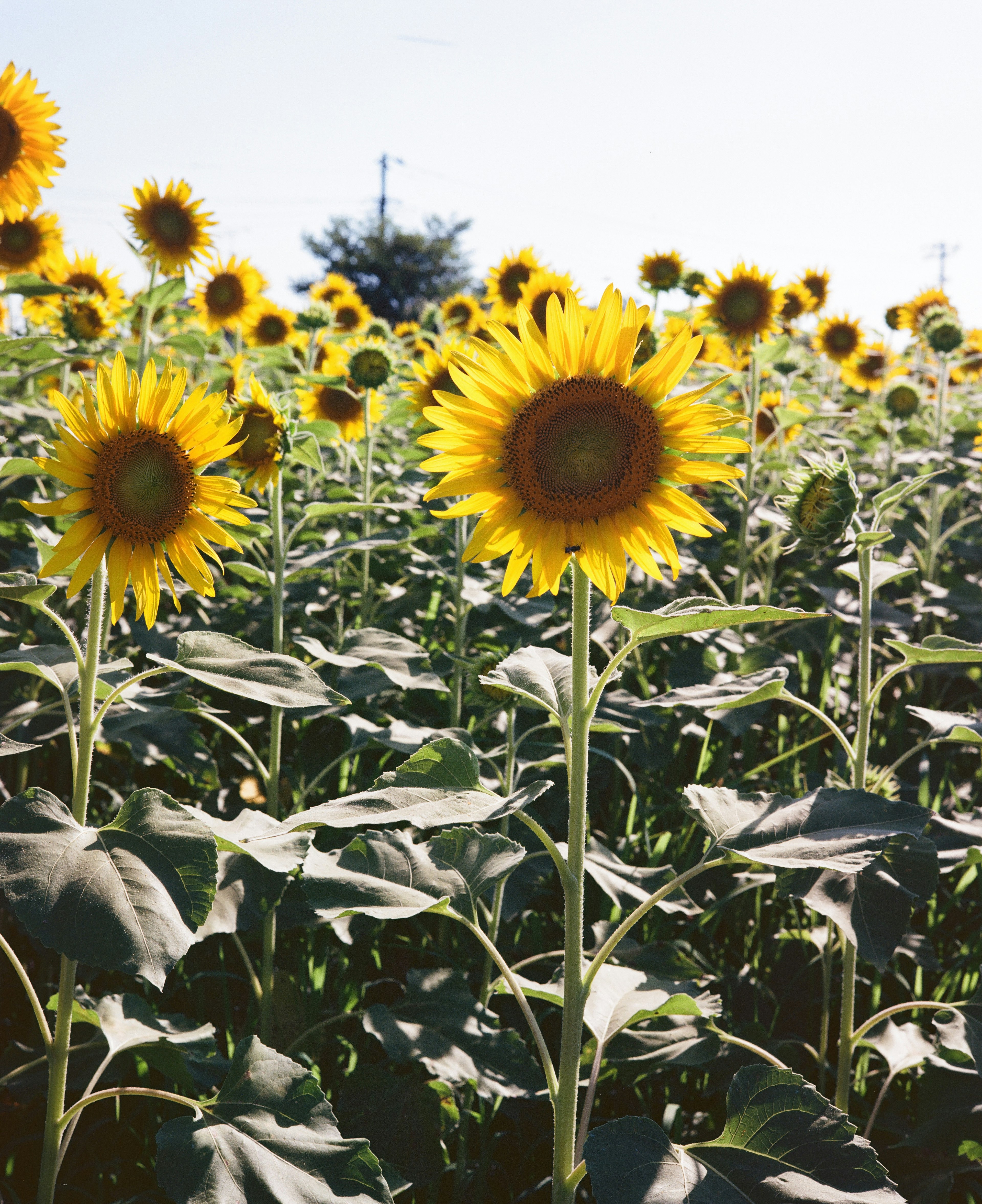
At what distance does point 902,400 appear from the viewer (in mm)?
5109

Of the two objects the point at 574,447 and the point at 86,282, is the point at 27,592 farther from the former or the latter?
the point at 86,282

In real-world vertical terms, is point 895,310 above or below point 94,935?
above

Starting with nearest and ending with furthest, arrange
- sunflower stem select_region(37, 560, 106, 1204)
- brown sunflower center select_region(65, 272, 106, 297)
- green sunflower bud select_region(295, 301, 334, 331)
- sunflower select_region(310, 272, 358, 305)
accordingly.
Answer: sunflower stem select_region(37, 560, 106, 1204)
brown sunflower center select_region(65, 272, 106, 297)
green sunflower bud select_region(295, 301, 334, 331)
sunflower select_region(310, 272, 358, 305)

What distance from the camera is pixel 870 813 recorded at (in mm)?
1320

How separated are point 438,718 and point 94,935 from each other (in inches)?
71.8

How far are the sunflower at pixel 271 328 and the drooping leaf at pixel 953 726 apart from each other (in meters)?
5.09

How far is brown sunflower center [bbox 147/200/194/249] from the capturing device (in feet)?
13.3

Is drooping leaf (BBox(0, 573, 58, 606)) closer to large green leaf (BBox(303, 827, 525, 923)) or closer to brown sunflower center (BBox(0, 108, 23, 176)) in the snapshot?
large green leaf (BBox(303, 827, 525, 923))

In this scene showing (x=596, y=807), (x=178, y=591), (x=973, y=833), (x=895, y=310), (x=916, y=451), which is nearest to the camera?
(x=973, y=833)

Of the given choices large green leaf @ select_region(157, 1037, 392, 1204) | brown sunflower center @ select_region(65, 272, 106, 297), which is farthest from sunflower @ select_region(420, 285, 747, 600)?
brown sunflower center @ select_region(65, 272, 106, 297)

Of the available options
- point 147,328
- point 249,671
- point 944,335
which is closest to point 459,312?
point 944,335

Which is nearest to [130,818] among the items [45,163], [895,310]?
[45,163]

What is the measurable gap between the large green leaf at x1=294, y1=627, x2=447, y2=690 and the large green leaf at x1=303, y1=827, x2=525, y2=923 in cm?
49

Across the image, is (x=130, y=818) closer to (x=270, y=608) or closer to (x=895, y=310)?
(x=270, y=608)
